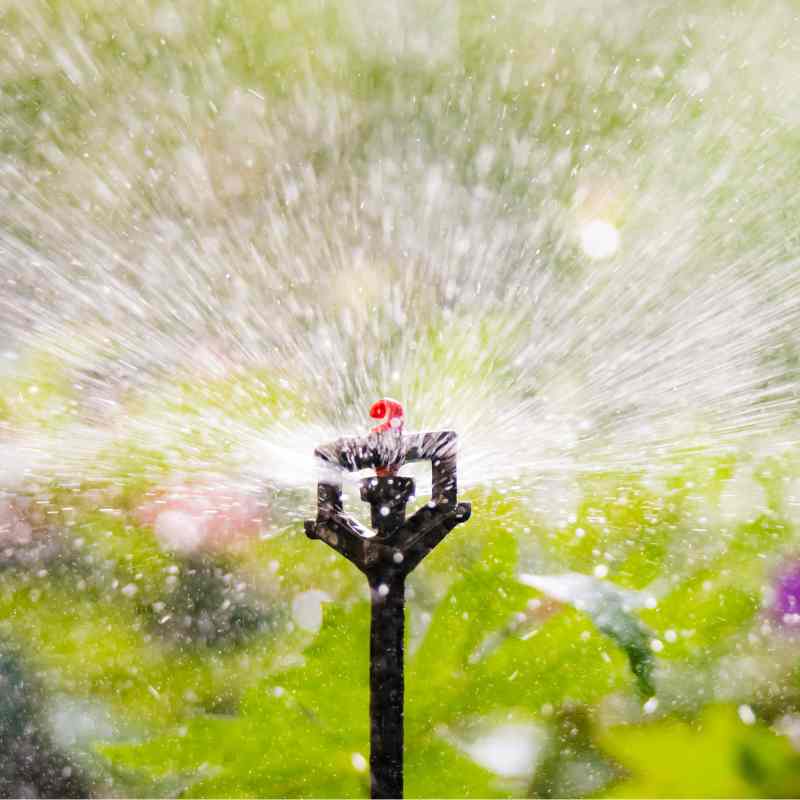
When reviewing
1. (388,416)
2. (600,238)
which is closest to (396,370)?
(600,238)

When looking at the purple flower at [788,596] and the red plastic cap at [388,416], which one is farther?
the purple flower at [788,596]

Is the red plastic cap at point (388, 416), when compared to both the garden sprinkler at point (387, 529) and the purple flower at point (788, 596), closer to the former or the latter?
the garden sprinkler at point (387, 529)

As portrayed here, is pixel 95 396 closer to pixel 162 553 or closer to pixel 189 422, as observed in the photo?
pixel 189 422

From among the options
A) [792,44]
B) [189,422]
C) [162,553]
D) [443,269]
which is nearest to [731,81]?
[792,44]

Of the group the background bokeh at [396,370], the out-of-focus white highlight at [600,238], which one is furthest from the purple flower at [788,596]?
the out-of-focus white highlight at [600,238]

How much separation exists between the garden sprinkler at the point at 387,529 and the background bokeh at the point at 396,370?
0.20 meters

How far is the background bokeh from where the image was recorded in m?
0.71

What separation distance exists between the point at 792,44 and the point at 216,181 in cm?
60

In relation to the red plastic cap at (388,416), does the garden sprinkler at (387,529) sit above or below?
below

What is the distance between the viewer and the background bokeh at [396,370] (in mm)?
709

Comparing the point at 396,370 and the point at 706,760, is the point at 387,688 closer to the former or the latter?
the point at 706,760

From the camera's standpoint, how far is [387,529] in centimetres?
49

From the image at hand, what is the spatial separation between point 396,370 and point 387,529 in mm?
430

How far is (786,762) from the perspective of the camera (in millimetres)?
654
